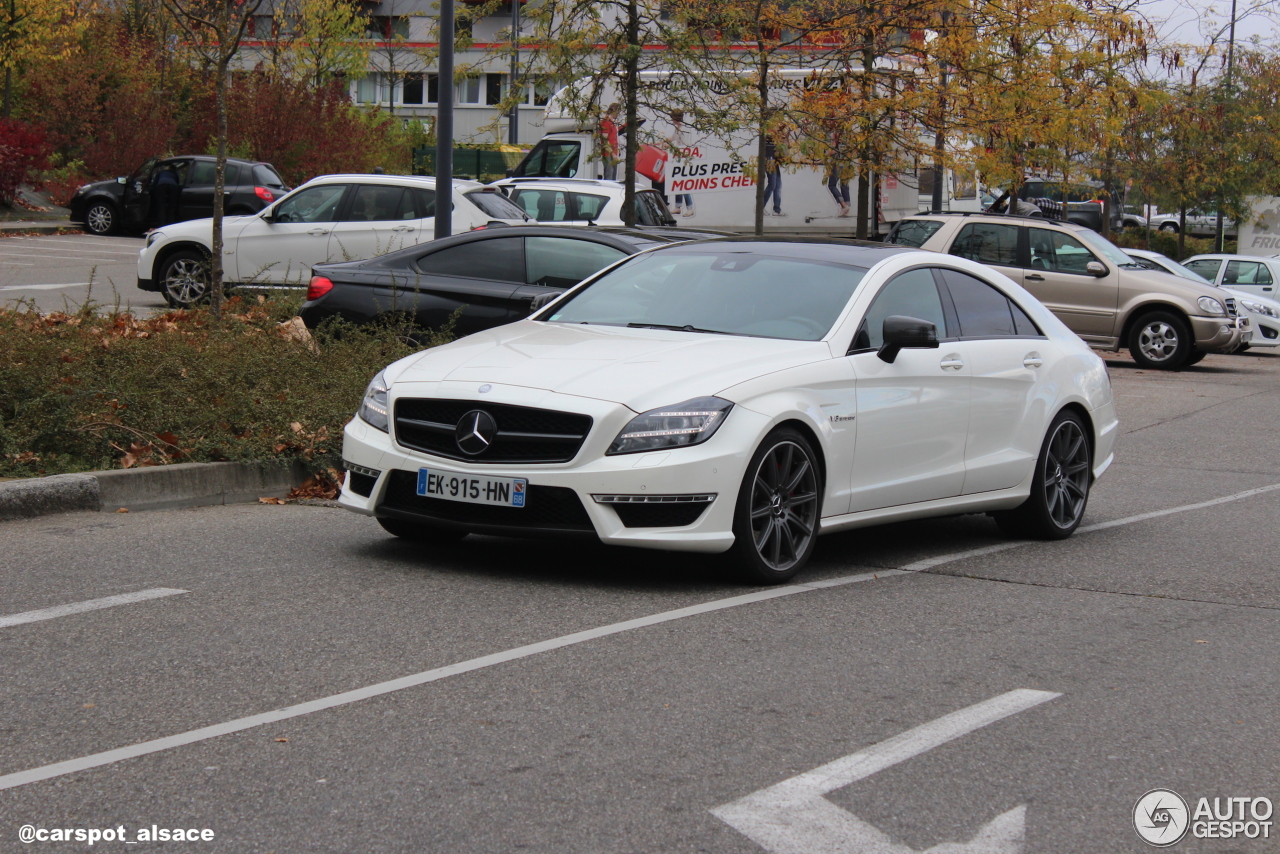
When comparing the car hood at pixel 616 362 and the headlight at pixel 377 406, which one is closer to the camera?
the car hood at pixel 616 362

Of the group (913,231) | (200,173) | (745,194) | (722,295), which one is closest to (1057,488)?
(722,295)

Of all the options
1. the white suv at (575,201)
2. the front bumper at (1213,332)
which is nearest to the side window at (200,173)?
the white suv at (575,201)

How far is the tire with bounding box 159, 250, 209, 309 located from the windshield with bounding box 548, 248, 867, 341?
11.8 metres

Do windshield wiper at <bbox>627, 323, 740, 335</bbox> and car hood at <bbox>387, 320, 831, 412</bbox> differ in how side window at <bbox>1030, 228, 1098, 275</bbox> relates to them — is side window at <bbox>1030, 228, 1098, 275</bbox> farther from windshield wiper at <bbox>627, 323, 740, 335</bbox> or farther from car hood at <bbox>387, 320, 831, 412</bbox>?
car hood at <bbox>387, 320, 831, 412</bbox>

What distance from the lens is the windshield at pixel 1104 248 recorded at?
20688mm

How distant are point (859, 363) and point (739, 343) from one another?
577 mm

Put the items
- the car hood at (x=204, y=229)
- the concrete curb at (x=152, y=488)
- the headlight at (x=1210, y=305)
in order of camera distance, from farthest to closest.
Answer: the headlight at (x=1210, y=305) → the car hood at (x=204, y=229) → the concrete curb at (x=152, y=488)

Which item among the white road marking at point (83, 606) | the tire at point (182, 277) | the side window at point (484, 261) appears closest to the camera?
the white road marking at point (83, 606)

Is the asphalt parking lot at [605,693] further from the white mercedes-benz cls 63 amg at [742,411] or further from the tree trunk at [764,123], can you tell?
the tree trunk at [764,123]

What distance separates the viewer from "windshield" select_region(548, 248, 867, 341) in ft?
23.5

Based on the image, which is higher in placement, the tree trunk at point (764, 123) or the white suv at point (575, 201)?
the tree trunk at point (764, 123)

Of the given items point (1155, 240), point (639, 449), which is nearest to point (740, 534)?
point (639, 449)

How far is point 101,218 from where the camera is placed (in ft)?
113

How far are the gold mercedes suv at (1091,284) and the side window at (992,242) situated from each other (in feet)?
0.04
